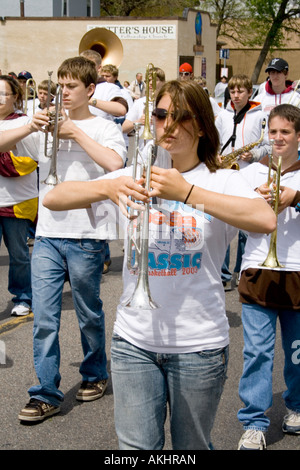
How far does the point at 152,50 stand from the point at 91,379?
28.1 meters

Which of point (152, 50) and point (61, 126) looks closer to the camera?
point (61, 126)

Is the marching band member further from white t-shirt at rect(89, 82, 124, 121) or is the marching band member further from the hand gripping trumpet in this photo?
white t-shirt at rect(89, 82, 124, 121)

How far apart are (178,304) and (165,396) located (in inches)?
13.4

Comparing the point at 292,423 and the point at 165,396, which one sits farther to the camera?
the point at 292,423

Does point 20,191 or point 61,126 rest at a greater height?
point 61,126

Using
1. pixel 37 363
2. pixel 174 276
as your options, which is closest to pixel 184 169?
pixel 174 276

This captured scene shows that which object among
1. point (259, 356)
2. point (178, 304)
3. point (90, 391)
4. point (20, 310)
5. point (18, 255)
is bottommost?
point (20, 310)

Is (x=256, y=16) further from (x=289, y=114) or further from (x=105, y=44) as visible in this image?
(x=289, y=114)

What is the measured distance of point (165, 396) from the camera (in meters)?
2.67

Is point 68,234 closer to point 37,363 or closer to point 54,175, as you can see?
point 54,175

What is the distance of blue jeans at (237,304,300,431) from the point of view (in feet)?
12.9

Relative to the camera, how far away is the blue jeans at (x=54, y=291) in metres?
4.22

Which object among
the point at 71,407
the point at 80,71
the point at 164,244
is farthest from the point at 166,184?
the point at 71,407

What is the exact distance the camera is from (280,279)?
3.97 metres
